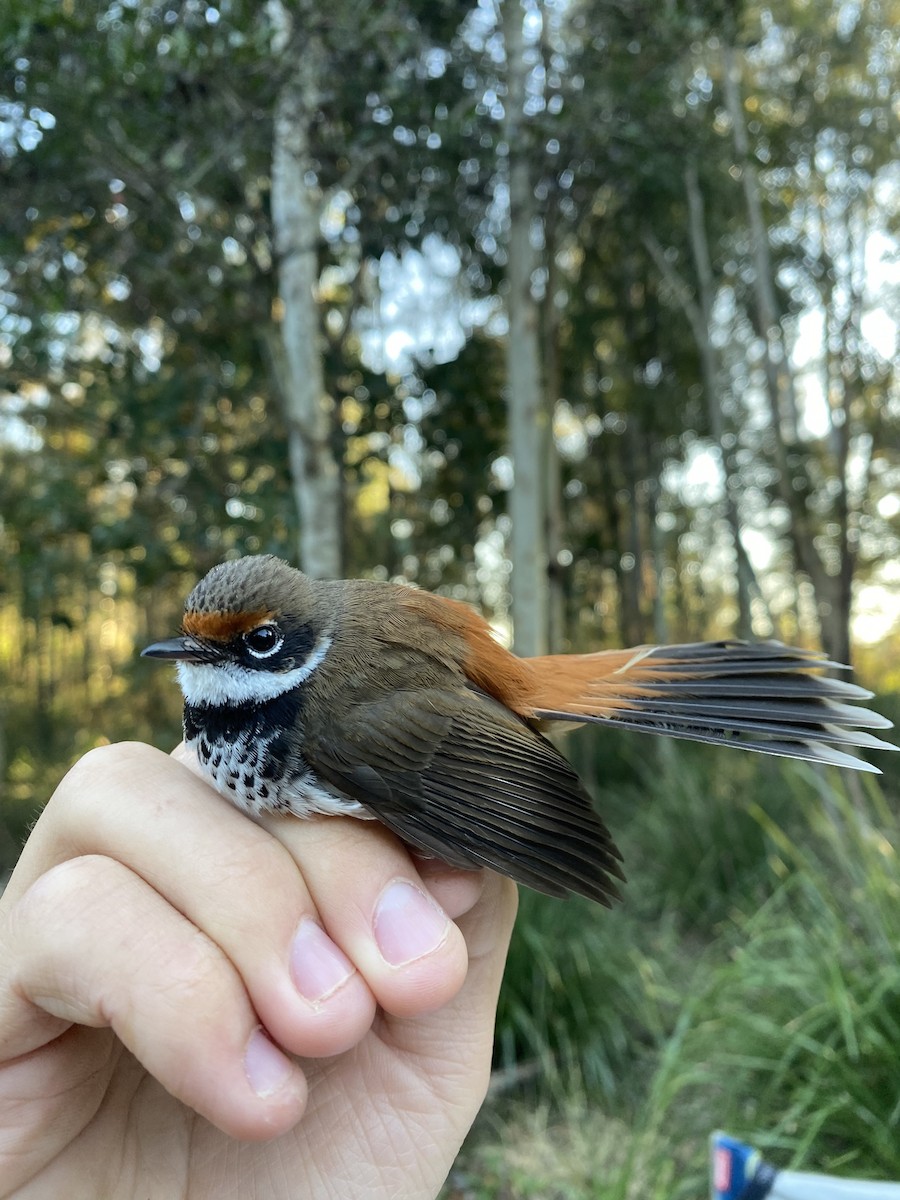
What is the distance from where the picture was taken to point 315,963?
3.72 ft

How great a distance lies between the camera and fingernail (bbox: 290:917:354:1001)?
111 cm

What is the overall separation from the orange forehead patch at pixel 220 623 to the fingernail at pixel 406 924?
593 millimetres

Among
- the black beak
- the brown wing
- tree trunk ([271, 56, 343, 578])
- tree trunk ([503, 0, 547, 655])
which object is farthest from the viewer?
tree trunk ([503, 0, 547, 655])

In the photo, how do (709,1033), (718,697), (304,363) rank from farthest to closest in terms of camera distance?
(304,363), (709,1033), (718,697)

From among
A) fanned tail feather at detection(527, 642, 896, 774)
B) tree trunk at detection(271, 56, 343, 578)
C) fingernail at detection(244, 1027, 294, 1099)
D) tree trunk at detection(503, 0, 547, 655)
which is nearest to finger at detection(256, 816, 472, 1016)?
fingernail at detection(244, 1027, 294, 1099)

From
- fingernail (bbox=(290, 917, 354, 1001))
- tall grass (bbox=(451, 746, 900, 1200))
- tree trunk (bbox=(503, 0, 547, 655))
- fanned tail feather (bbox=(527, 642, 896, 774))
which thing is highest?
tree trunk (bbox=(503, 0, 547, 655))

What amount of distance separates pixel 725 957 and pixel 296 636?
398 centimetres

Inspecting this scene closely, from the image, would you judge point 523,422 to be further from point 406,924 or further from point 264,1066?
point 264,1066

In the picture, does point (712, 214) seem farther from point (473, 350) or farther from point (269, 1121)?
point (269, 1121)

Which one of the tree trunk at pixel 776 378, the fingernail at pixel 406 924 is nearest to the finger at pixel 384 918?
the fingernail at pixel 406 924

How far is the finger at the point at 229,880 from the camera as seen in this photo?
1.08 m

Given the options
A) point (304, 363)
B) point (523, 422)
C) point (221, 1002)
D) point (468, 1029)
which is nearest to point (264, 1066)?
point (221, 1002)

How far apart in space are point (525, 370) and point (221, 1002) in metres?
4.69

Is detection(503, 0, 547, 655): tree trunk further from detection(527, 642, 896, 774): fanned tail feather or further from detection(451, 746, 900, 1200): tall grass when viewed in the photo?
detection(527, 642, 896, 774): fanned tail feather
